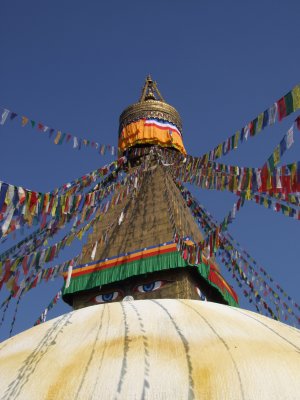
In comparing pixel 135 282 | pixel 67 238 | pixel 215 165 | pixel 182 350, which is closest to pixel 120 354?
pixel 182 350

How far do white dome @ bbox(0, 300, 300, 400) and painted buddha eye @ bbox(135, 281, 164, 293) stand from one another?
4.88 m

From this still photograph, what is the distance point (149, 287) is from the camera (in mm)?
8758

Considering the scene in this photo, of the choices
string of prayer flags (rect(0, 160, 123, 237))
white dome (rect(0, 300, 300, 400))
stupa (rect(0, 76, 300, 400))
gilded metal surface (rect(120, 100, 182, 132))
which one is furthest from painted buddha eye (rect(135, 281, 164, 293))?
gilded metal surface (rect(120, 100, 182, 132))

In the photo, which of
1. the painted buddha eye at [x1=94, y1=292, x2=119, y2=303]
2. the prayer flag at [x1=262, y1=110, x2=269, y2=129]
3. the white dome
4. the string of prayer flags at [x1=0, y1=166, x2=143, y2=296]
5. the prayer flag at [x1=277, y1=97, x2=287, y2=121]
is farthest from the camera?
the painted buddha eye at [x1=94, y1=292, x2=119, y2=303]

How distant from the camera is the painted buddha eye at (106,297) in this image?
8992 millimetres

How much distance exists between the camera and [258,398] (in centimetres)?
259

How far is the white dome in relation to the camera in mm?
2674

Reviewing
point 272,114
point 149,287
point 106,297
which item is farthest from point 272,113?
point 106,297

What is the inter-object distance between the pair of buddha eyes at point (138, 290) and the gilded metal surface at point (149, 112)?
20.0 feet

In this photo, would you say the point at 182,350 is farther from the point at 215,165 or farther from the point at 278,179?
the point at 215,165

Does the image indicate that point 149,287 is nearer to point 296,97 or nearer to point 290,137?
point 290,137

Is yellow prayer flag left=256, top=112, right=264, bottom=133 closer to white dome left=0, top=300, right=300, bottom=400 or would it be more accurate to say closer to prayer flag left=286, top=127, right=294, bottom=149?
prayer flag left=286, top=127, right=294, bottom=149

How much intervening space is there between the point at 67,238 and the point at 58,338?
3754 mm

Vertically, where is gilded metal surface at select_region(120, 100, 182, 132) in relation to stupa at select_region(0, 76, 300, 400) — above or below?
above
